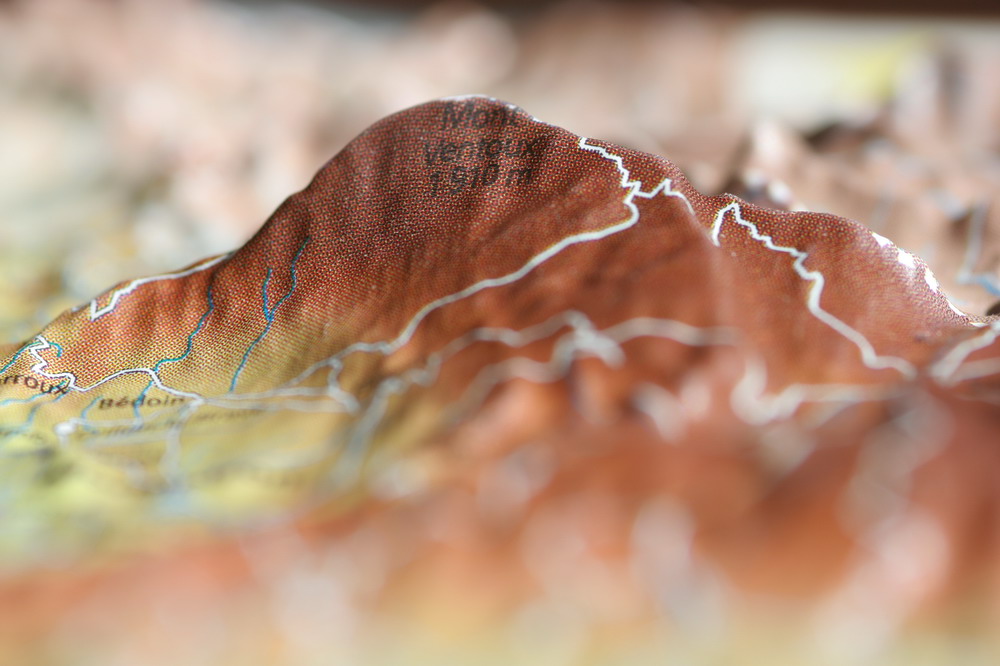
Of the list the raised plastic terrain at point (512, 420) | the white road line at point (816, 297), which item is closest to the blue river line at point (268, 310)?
the raised plastic terrain at point (512, 420)

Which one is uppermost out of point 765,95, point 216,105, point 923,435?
point 216,105

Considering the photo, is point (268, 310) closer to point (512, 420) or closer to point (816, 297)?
point (512, 420)

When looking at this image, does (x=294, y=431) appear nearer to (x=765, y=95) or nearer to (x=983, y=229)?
(x=983, y=229)

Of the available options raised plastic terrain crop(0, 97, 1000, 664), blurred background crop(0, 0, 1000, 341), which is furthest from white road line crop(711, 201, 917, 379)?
blurred background crop(0, 0, 1000, 341)

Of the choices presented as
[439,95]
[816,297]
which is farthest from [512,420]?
[439,95]

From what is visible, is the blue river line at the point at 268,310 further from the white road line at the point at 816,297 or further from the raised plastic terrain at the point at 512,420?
the white road line at the point at 816,297

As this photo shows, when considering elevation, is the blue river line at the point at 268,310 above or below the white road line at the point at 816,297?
above

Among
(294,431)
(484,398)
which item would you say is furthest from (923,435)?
(294,431)

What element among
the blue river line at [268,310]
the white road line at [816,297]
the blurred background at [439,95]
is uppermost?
the blurred background at [439,95]
